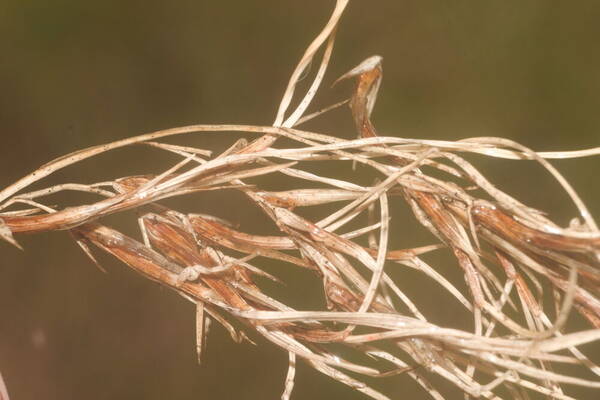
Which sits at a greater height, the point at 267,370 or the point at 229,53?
the point at 229,53

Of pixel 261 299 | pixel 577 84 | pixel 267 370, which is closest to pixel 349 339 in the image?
pixel 261 299

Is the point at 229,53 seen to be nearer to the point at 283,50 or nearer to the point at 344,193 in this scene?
the point at 283,50

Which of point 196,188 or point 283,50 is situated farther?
point 283,50

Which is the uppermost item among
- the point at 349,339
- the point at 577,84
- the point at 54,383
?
the point at 577,84

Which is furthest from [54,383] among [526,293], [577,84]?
[577,84]

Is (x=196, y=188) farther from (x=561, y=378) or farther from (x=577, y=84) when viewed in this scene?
(x=577, y=84)

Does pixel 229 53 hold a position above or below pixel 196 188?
above
